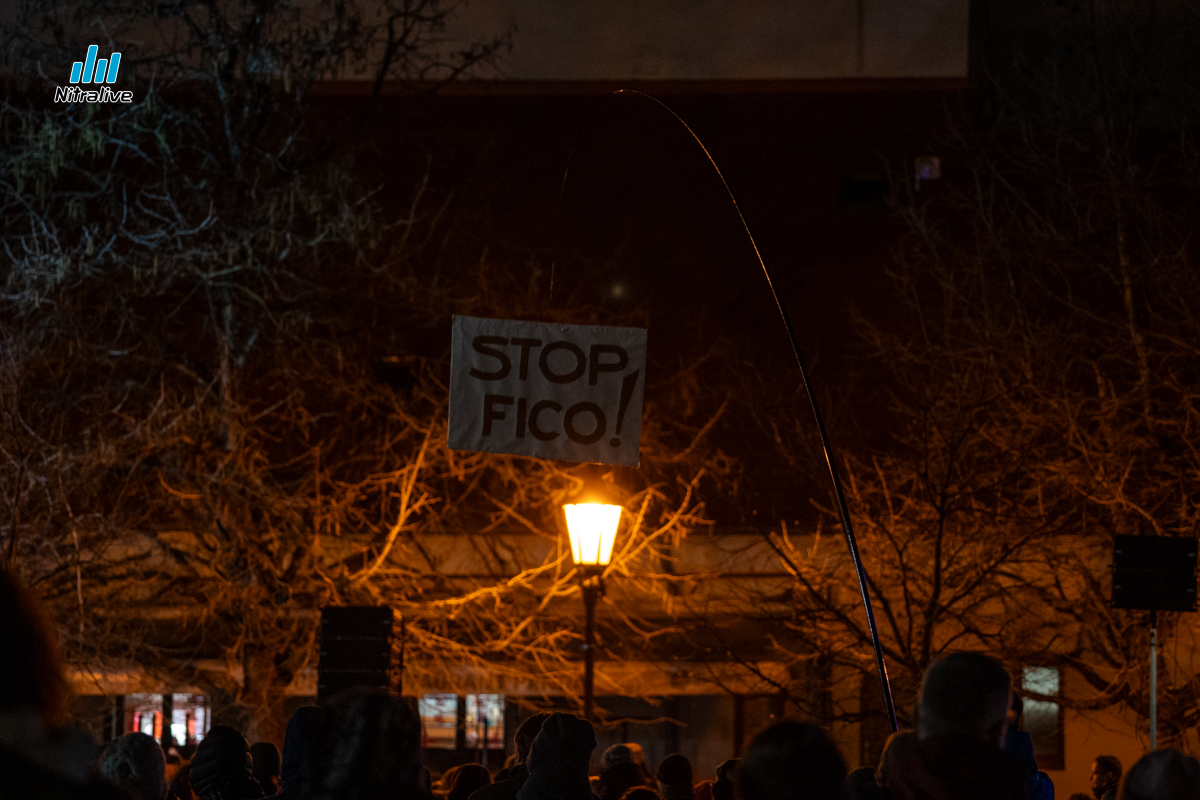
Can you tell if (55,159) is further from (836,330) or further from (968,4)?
(968,4)

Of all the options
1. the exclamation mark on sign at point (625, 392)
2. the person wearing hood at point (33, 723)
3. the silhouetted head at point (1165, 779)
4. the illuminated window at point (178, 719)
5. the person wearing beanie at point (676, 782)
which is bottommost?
the illuminated window at point (178, 719)

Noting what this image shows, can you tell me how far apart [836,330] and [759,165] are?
3194mm

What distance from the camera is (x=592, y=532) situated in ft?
34.1

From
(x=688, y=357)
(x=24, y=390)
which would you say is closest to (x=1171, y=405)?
(x=688, y=357)

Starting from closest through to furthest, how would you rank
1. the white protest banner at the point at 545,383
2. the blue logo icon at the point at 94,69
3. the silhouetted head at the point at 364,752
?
the silhouetted head at the point at 364,752, the white protest banner at the point at 545,383, the blue logo icon at the point at 94,69

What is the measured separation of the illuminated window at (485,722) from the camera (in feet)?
60.1

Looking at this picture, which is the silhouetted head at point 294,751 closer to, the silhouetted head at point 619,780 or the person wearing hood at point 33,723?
the person wearing hood at point 33,723

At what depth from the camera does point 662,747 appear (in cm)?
1867

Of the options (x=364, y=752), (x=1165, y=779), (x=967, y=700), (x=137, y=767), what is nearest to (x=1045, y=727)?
(x=1165, y=779)

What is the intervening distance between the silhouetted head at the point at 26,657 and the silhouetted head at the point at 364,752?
2.31 ft

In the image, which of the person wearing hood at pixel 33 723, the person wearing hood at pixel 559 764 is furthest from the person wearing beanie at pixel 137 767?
the person wearing hood at pixel 33 723

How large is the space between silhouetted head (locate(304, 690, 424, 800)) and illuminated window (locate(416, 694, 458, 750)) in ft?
51.8

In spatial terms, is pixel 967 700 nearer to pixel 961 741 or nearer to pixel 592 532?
pixel 961 741

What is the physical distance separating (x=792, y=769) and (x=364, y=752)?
1.00 meters
